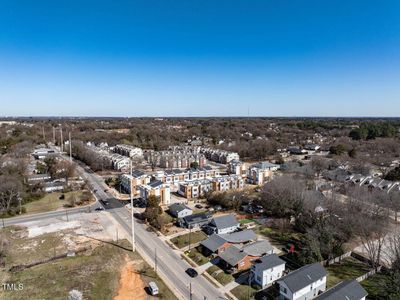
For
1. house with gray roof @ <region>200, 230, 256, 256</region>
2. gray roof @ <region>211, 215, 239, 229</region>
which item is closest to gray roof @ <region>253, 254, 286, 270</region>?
house with gray roof @ <region>200, 230, 256, 256</region>

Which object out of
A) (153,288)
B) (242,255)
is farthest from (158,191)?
(153,288)

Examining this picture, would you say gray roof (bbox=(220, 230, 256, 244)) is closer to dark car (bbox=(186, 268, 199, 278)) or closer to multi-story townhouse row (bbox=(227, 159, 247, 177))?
dark car (bbox=(186, 268, 199, 278))

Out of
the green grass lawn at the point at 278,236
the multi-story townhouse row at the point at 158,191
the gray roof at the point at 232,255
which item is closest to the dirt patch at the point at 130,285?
the gray roof at the point at 232,255

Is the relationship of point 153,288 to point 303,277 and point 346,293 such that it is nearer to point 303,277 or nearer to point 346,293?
point 303,277

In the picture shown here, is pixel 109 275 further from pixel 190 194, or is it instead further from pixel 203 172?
pixel 203 172

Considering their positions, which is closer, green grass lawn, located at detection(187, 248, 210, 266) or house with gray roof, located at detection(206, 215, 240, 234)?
green grass lawn, located at detection(187, 248, 210, 266)

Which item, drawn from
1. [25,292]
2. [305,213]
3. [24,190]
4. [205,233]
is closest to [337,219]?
[305,213]
